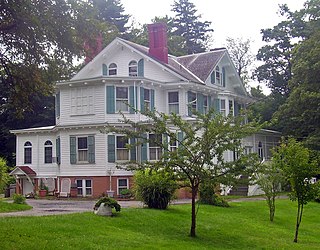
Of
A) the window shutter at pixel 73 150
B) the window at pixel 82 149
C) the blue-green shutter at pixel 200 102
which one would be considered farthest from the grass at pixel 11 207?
the blue-green shutter at pixel 200 102

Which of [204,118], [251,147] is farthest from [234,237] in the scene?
[251,147]

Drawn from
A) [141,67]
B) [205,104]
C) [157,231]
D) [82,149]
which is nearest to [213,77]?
[205,104]

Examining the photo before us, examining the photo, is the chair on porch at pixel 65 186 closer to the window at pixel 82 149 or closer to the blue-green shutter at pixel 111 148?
the window at pixel 82 149

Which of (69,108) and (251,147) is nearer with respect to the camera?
(69,108)

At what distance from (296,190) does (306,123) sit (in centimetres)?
2516

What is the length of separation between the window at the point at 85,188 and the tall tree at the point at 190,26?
4032cm

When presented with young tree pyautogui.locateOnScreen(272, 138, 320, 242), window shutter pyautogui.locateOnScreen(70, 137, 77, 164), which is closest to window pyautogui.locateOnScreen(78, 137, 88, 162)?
window shutter pyautogui.locateOnScreen(70, 137, 77, 164)

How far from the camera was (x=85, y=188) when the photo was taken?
35.3 m

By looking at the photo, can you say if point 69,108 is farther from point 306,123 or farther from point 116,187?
point 306,123

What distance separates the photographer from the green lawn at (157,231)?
1448cm

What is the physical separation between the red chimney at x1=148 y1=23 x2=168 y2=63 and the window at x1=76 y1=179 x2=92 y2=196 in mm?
10735

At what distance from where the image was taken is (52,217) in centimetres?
1780

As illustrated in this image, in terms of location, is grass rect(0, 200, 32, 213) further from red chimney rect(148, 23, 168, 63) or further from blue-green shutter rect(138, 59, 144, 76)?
red chimney rect(148, 23, 168, 63)

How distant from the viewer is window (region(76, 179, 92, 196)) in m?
35.2
